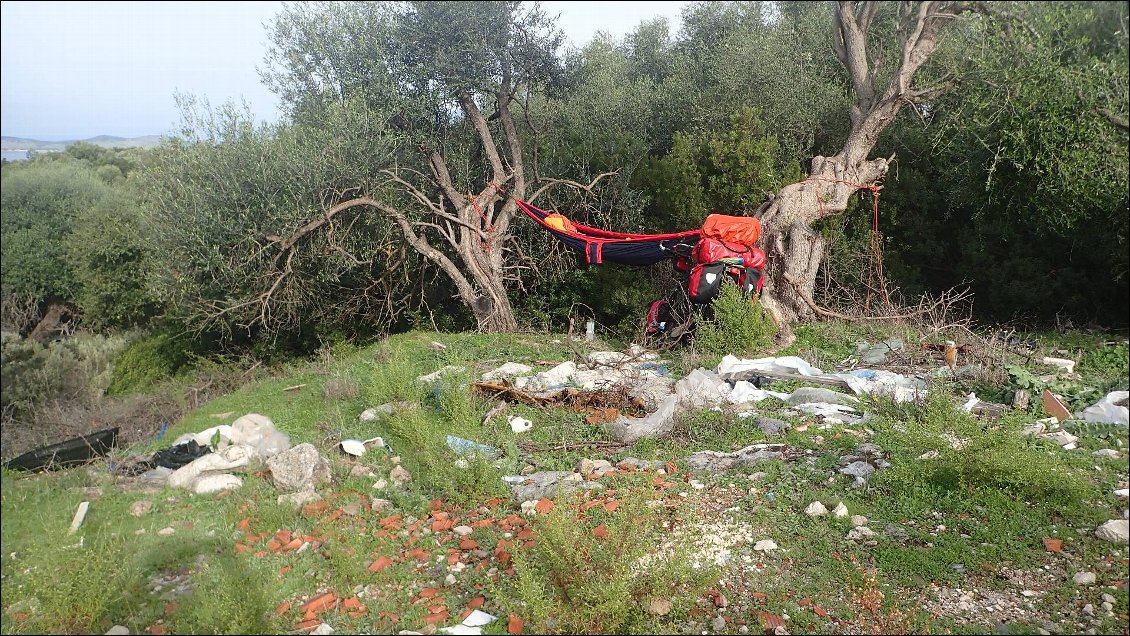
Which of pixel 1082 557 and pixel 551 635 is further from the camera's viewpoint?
pixel 1082 557

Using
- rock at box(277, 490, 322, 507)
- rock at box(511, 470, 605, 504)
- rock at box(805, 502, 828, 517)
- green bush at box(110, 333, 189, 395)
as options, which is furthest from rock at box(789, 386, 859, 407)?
green bush at box(110, 333, 189, 395)

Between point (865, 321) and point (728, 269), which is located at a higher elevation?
point (728, 269)

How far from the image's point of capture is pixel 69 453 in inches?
195

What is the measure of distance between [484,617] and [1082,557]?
2.71m

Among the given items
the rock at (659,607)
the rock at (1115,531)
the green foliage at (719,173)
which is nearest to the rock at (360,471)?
the rock at (659,607)

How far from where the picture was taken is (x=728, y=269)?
793 cm

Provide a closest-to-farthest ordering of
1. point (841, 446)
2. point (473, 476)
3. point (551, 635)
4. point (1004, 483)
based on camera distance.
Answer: point (551, 635) → point (1004, 483) → point (473, 476) → point (841, 446)

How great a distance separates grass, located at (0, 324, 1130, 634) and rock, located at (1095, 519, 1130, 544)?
2.8 inches

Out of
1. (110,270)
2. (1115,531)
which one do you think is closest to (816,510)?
(1115,531)

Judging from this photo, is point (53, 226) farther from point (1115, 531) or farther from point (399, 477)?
point (1115, 531)

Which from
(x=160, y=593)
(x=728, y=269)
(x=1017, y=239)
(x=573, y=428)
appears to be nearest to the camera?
(x=160, y=593)

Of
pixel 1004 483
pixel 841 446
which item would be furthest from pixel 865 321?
pixel 1004 483

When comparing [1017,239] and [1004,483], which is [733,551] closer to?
[1004,483]

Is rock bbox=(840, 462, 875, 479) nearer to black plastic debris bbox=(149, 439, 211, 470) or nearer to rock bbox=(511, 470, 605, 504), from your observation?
rock bbox=(511, 470, 605, 504)
